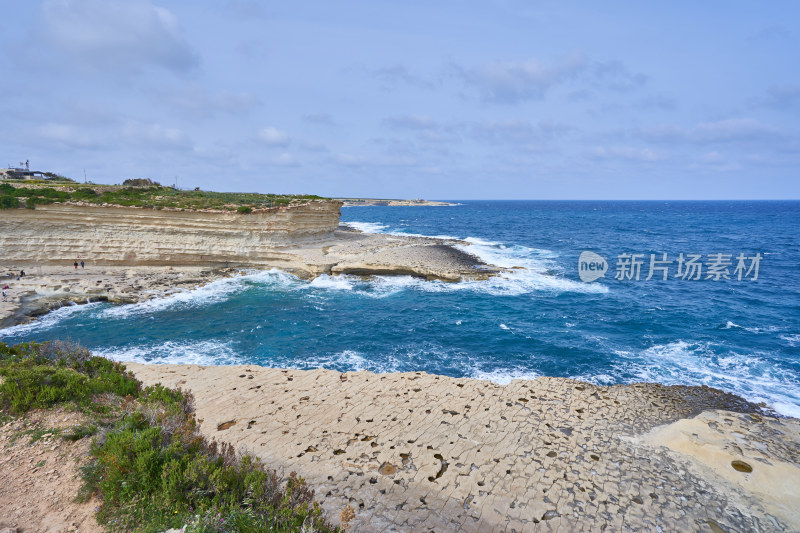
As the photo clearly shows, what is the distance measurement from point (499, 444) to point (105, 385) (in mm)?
10480

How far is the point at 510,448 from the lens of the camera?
419 inches

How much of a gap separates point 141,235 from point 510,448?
3371 cm

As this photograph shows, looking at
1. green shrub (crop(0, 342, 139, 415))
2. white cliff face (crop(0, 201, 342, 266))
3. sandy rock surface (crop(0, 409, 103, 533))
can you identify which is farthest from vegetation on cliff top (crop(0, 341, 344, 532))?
white cliff face (crop(0, 201, 342, 266))

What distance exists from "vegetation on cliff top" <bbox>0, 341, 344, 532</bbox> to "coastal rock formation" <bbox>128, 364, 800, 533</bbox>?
7.62 feet

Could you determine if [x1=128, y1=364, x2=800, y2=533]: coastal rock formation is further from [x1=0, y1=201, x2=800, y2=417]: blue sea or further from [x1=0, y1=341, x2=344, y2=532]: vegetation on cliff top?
[x1=0, y1=201, x2=800, y2=417]: blue sea

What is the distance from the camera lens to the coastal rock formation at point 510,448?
8.44 metres

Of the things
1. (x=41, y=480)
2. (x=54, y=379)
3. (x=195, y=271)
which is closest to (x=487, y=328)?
(x=54, y=379)

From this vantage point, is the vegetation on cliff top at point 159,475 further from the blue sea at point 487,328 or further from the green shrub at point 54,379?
the blue sea at point 487,328

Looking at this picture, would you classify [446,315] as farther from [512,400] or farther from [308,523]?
[308,523]

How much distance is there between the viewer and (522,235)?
68812 mm

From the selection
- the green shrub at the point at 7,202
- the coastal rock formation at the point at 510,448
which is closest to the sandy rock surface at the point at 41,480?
the coastal rock formation at the point at 510,448

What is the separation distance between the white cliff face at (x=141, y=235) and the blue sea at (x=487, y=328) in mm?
3677

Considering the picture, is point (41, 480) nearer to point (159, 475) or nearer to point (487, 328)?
point (159, 475)

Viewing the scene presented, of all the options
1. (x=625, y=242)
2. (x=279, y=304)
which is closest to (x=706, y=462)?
(x=279, y=304)
